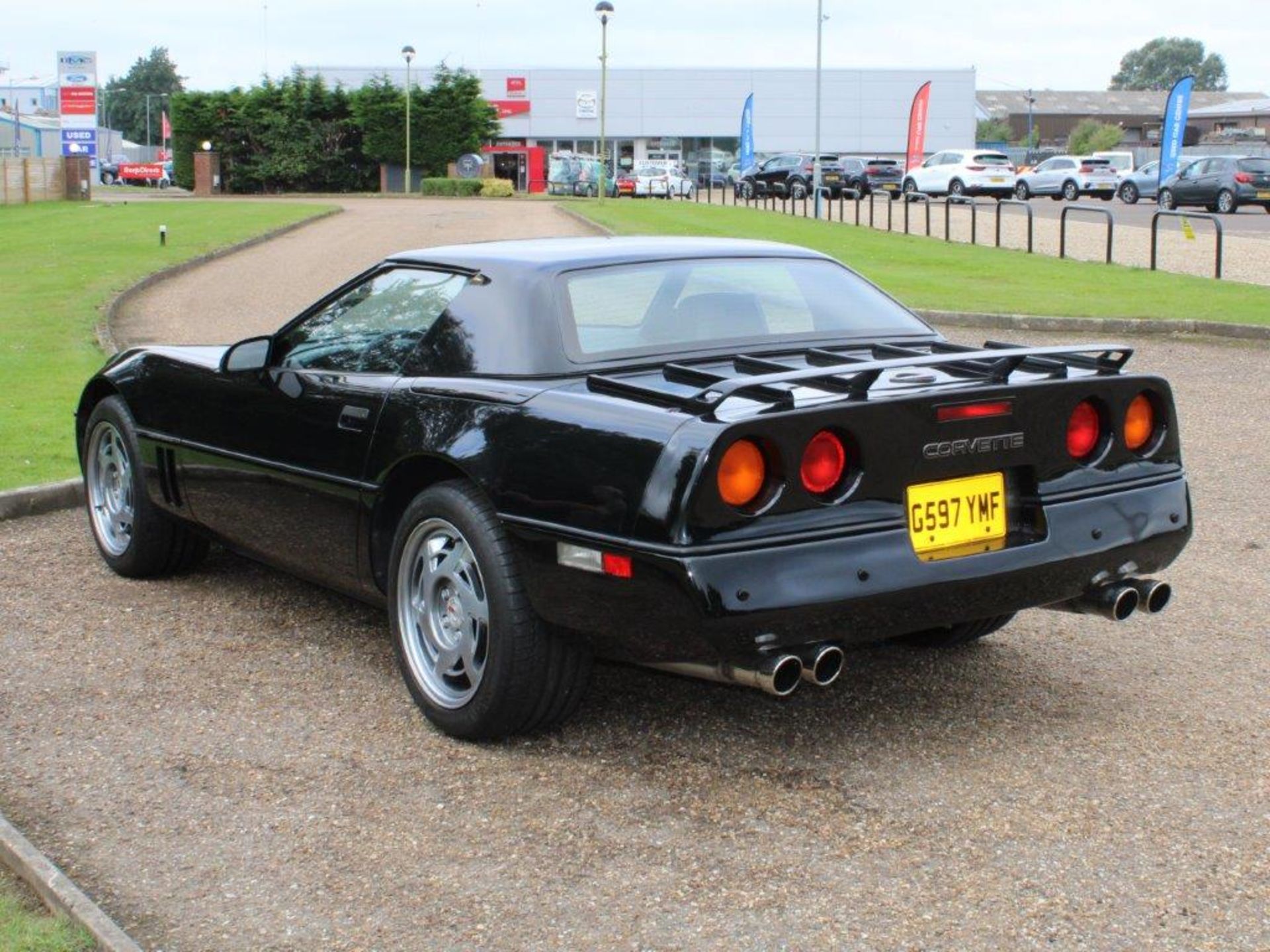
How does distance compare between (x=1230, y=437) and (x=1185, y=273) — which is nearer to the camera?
(x=1230, y=437)

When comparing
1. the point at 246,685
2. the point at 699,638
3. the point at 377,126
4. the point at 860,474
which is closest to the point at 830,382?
the point at 860,474

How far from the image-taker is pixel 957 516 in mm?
4281

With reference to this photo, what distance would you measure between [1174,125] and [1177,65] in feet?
505

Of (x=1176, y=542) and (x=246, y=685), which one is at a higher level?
(x=1176, y=542)

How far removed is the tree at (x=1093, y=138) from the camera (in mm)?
95250

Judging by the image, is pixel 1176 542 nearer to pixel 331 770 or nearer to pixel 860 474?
pixel 860 474

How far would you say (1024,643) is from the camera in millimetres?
5496

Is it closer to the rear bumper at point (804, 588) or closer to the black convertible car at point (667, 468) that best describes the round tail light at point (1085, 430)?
the black convertible car at point (667, 468)

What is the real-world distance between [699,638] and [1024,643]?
195 centimetres

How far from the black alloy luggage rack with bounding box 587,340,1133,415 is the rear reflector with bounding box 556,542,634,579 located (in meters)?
0.41

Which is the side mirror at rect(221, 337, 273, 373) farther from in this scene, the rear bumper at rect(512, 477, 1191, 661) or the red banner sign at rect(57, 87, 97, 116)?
the red banner sign at rect(57, 87, 97, 116)

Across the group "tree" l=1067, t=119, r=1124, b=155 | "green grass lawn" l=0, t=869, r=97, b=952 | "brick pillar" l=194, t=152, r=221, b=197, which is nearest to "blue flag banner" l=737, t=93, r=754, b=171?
"brick pillar" l=194, t=152, r=221, b=197

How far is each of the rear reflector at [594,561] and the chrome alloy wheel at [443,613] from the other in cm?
35

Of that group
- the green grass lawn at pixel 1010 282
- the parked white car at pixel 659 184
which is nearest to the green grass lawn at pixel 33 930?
the green grass lawn at pixel 1010 282
